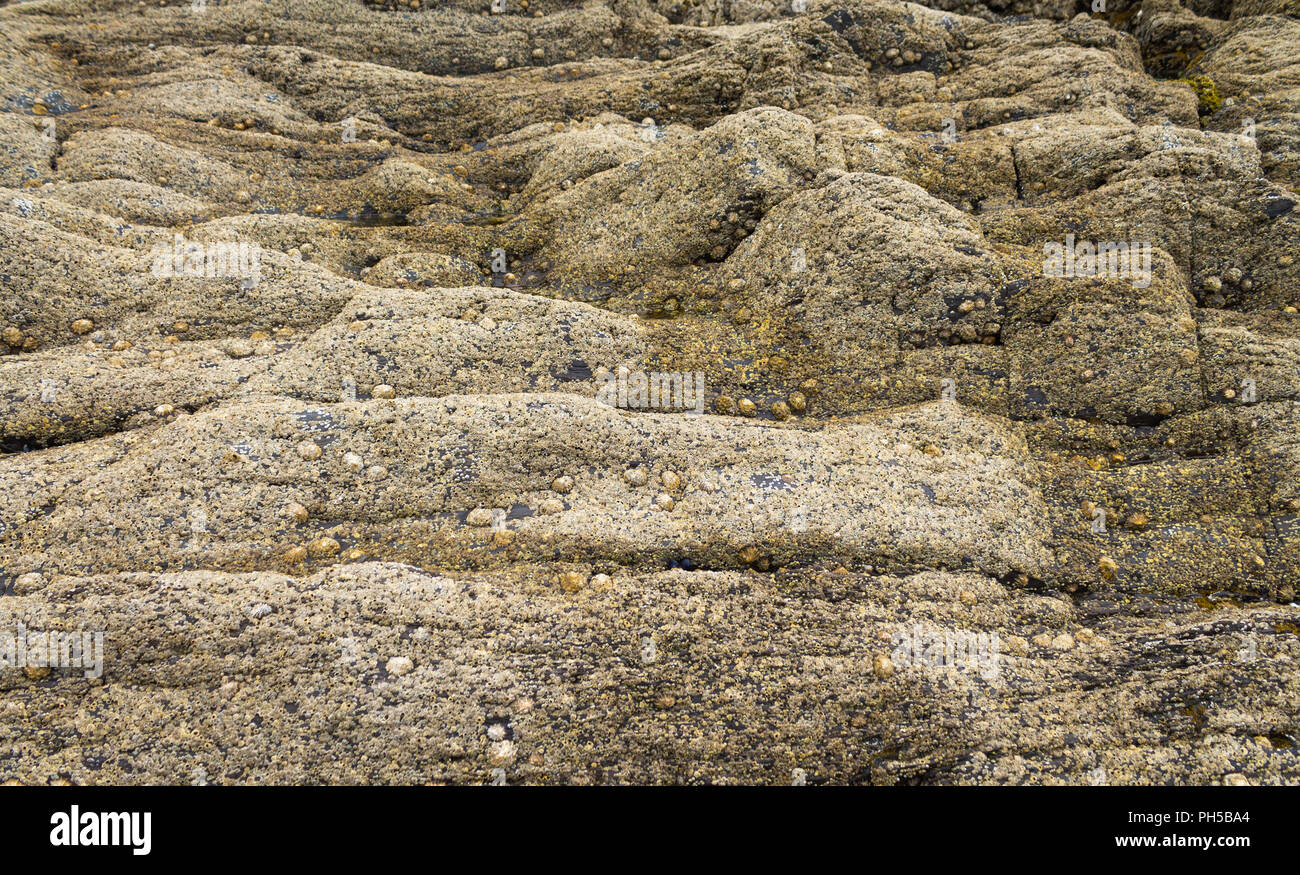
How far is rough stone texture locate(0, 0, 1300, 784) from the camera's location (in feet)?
16.6

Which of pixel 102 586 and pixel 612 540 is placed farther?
pixel 612 540

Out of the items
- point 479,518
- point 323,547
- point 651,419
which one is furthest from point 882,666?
point 323,547

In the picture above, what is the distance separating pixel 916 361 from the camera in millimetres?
7672

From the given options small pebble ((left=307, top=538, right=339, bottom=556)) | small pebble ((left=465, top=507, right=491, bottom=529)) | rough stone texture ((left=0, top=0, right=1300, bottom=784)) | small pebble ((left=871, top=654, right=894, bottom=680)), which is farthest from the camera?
small pebble ((left=465, top=507, right=491, bottom=529))

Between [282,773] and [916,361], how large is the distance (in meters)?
7.24

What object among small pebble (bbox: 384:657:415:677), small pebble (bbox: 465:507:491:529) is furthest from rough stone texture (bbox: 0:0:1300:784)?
small pebble (bbox: 465:507:491:529)

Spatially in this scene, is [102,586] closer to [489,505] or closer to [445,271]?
[489,505]

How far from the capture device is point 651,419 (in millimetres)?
7051

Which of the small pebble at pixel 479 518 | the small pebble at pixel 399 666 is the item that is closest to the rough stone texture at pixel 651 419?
the small pebble at pixel 399 666

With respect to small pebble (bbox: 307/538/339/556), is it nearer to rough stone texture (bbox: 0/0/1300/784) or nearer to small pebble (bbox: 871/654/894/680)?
rough stone texture (bbox: 0/0/1300/784)
